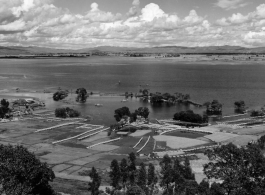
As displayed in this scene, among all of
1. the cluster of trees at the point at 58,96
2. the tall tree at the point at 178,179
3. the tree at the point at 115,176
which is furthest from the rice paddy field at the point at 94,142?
the cluster of trees at the point at 58,96

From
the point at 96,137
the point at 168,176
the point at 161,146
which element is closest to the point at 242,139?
the point at 161,146

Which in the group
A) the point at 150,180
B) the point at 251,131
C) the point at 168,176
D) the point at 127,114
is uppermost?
the point at 168,176

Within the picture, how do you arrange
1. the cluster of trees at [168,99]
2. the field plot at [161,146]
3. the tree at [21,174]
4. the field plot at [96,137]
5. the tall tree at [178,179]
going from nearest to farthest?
the tree at [21,174] → the tall tree at [178,179] → the field plot at [161,146] → the field plot at [96,137] → the cluster of trees at [168,99]

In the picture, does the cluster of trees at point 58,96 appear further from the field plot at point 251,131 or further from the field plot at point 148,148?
the field plot at point 251,131

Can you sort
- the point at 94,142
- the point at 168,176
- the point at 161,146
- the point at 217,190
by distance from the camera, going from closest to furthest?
1. the point at 217,190
2. the point at 168,176
3. the point at 161,146
4. the point at 94,142

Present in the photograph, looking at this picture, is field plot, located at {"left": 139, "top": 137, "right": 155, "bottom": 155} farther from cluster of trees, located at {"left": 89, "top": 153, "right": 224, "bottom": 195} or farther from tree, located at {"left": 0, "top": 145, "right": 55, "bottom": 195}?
tree, located at {"left": 0, "top": 145, "right": 55, "bottom": 195}

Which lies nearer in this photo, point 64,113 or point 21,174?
point 21,174

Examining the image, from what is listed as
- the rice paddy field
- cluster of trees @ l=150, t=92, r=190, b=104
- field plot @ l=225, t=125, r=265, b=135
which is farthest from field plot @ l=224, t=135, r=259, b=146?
cluster of trees @ l=150, t=92, r=190, b=104

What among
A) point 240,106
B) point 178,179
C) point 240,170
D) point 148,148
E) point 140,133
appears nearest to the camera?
point 240,170

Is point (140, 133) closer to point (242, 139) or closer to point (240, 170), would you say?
point (242, 139)
